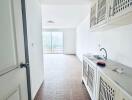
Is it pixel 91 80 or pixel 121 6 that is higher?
pixel 121 6

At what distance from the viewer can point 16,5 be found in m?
1.15

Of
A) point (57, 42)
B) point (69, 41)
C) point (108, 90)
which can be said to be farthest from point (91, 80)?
point (57, 42)

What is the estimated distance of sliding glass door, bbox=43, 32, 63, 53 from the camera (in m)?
9.45

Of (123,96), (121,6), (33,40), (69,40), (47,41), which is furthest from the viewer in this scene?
(47,41)

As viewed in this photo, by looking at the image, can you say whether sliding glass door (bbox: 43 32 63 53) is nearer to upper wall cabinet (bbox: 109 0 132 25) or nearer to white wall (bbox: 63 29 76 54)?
white wall (bbox: 63 29 76 54)

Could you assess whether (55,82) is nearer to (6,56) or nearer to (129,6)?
(6,56)

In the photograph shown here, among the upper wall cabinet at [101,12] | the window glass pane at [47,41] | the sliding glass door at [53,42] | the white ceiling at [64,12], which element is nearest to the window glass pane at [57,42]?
the sliding glass door at [53,42]

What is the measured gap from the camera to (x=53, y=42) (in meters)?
9.60

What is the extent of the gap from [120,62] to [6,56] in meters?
1.92

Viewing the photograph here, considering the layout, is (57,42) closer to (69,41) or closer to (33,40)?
(69,41)

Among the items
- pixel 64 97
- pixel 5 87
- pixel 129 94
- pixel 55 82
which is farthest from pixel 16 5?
pixel 55 82

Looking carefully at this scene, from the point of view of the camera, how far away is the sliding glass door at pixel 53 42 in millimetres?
9453

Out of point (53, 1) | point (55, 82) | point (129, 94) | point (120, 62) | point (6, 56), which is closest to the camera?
point (129, 94)

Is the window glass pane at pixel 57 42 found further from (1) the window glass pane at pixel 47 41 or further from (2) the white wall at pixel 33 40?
(2) the white wall at pixel 33 40
